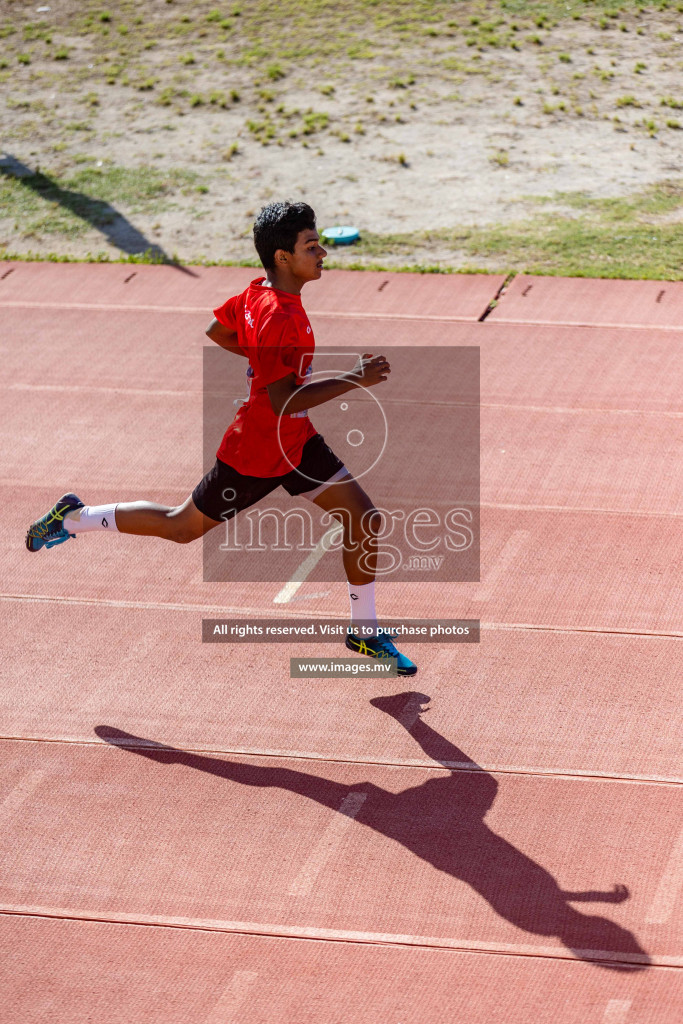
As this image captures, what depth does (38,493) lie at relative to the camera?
7578mm

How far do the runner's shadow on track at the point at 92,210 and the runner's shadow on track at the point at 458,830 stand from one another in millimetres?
7301

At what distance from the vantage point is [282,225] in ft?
16.3

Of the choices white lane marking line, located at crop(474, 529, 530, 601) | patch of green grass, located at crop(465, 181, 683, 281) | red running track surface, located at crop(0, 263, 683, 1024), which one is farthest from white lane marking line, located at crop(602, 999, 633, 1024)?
patch of green grass, located at crop(465, 181, 683, 281)

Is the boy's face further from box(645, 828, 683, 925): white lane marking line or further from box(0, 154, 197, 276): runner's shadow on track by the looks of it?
box(0, 154, 197, 276): runner's shadow on track

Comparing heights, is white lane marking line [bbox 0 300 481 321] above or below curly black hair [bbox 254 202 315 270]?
below

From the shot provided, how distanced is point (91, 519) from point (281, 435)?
1253 millimetres

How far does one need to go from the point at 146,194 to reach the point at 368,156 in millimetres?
2668

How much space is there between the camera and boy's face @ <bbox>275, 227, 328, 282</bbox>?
16.4ft

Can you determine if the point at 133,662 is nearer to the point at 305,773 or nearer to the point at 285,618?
the point at 285,618

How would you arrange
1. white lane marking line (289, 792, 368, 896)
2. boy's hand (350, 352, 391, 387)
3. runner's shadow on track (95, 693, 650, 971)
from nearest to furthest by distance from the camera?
runner's shadow on track (95, 693, 650, 971) → white lane marking line (289, 792, 368, 896) → boy's hand (350, 352, 391, 387)

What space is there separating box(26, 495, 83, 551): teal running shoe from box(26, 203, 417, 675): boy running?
0.23 feet

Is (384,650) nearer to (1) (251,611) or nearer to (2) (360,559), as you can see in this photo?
(2) (360,559)

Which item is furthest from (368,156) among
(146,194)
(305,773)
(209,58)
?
(305,773)

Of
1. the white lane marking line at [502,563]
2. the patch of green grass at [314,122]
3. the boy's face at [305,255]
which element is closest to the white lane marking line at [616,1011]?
the white lane marking line at [502,563]
